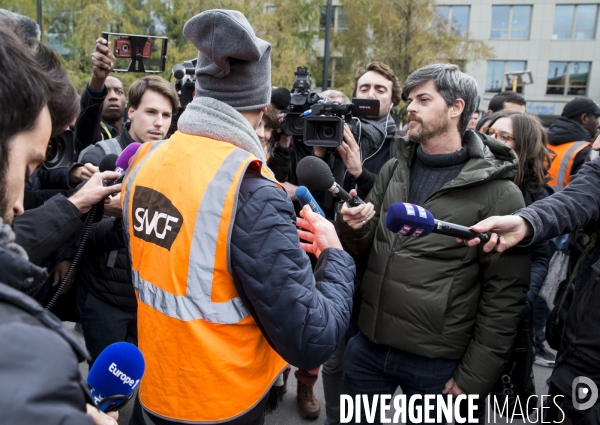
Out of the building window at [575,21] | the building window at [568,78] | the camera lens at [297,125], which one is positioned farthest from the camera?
the building window at [568,78]

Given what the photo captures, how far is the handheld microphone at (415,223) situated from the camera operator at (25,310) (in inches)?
45.1

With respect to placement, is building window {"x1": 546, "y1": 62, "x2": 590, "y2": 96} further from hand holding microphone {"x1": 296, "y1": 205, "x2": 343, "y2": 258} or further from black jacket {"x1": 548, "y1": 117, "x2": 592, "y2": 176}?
hand holding microphone {"x1": 296, "y1": 205, "x2": 343, "y2": 258}

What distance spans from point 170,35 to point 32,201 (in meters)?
13.2

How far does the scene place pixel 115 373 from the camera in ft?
3.84

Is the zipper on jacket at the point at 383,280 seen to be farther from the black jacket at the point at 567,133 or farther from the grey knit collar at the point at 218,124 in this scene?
the black jacket at the point at 567,133

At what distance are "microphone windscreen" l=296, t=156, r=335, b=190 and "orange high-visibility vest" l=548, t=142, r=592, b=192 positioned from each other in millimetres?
3100

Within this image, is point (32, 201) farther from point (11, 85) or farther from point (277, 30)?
point (277, 30)

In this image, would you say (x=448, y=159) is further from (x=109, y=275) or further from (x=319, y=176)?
(x=109, y=275)

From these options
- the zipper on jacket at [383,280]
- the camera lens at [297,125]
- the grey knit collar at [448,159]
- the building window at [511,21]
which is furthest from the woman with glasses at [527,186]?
the building window at [511,21]

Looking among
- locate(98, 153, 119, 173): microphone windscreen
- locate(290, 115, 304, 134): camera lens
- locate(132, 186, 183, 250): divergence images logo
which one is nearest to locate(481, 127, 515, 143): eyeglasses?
locate(290, 115, 304, 134): camera lens

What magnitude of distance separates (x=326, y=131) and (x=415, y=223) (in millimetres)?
1210

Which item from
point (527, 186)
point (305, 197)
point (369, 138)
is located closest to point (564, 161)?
point (527, 186)

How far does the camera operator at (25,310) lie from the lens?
24.2 inches

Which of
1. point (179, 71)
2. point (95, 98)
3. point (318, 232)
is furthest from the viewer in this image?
point (179, 71)
